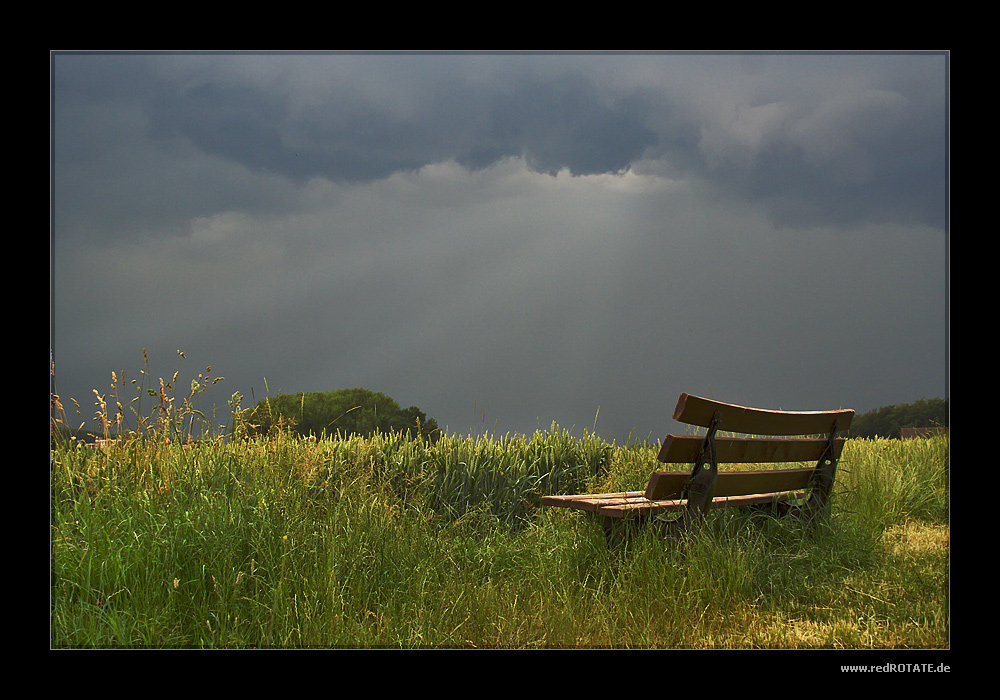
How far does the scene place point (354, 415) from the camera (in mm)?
5660

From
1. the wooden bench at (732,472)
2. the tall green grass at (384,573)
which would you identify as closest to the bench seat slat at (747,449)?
the wooden bench at (732,472)

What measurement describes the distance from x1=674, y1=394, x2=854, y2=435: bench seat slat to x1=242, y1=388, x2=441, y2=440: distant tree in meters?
2.47

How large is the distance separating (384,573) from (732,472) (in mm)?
1921

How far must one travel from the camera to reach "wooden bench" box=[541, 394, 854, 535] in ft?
12.0

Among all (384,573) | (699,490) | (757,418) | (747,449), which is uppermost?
(757,418)

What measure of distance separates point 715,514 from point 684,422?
0.86 metres

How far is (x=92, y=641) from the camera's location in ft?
9.62

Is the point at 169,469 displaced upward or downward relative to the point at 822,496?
upward

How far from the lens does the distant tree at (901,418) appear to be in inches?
223

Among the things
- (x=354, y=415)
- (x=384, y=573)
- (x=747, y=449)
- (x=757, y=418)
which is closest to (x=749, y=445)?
(x=747, y=449)

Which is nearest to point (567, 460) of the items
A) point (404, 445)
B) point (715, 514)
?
point (404, 445)

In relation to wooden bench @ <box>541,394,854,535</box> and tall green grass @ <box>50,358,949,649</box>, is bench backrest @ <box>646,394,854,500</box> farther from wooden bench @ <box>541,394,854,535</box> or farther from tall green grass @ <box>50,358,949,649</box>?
tall green grass @ <box>50,358,949,649</box>

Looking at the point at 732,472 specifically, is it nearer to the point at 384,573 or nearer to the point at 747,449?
the point at 747,449

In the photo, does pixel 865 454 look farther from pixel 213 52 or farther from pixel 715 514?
pixel 213 52
